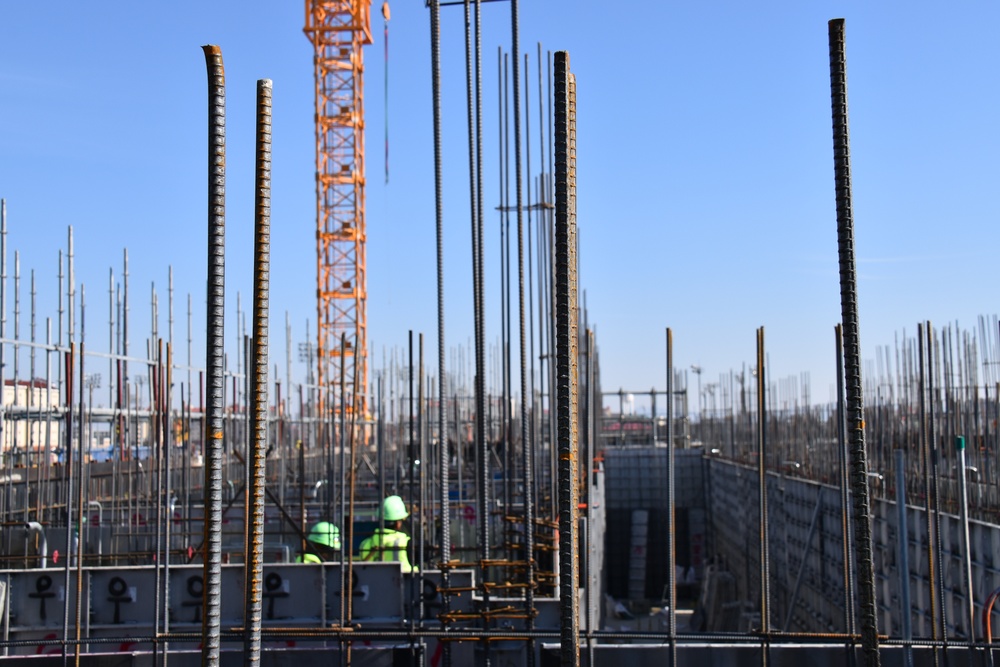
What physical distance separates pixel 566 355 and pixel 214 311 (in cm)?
83

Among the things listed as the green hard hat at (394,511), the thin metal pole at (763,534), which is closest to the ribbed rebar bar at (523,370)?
the thin metal pole at (763,534)

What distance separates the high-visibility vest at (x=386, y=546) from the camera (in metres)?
9.40

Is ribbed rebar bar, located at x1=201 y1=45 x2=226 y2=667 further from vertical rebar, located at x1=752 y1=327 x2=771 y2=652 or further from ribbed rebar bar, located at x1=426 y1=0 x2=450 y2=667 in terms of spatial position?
ribbed rebar bar, located at x1=426 y1=0 x2=450 y2=667

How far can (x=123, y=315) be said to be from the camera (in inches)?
492

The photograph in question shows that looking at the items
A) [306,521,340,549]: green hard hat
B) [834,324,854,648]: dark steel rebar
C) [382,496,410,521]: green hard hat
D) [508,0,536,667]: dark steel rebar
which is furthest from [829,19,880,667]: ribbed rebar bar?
[382,496,410,521]: green hard hat

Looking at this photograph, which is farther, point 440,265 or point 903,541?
point 440,265

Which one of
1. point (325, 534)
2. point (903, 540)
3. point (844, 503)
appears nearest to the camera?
point (903, 540)

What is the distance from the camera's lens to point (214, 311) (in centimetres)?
233

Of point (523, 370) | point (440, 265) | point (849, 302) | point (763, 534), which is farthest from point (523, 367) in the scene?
point (849, 302)

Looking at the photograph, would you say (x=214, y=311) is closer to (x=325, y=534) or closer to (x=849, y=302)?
(x=849, y=302)

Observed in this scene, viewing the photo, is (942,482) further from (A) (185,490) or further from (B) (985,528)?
(A) (185,490)

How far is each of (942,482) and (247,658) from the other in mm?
10006

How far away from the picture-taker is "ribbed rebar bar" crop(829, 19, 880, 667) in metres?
2.56

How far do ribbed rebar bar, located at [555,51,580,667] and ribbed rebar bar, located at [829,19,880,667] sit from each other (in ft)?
2.20
